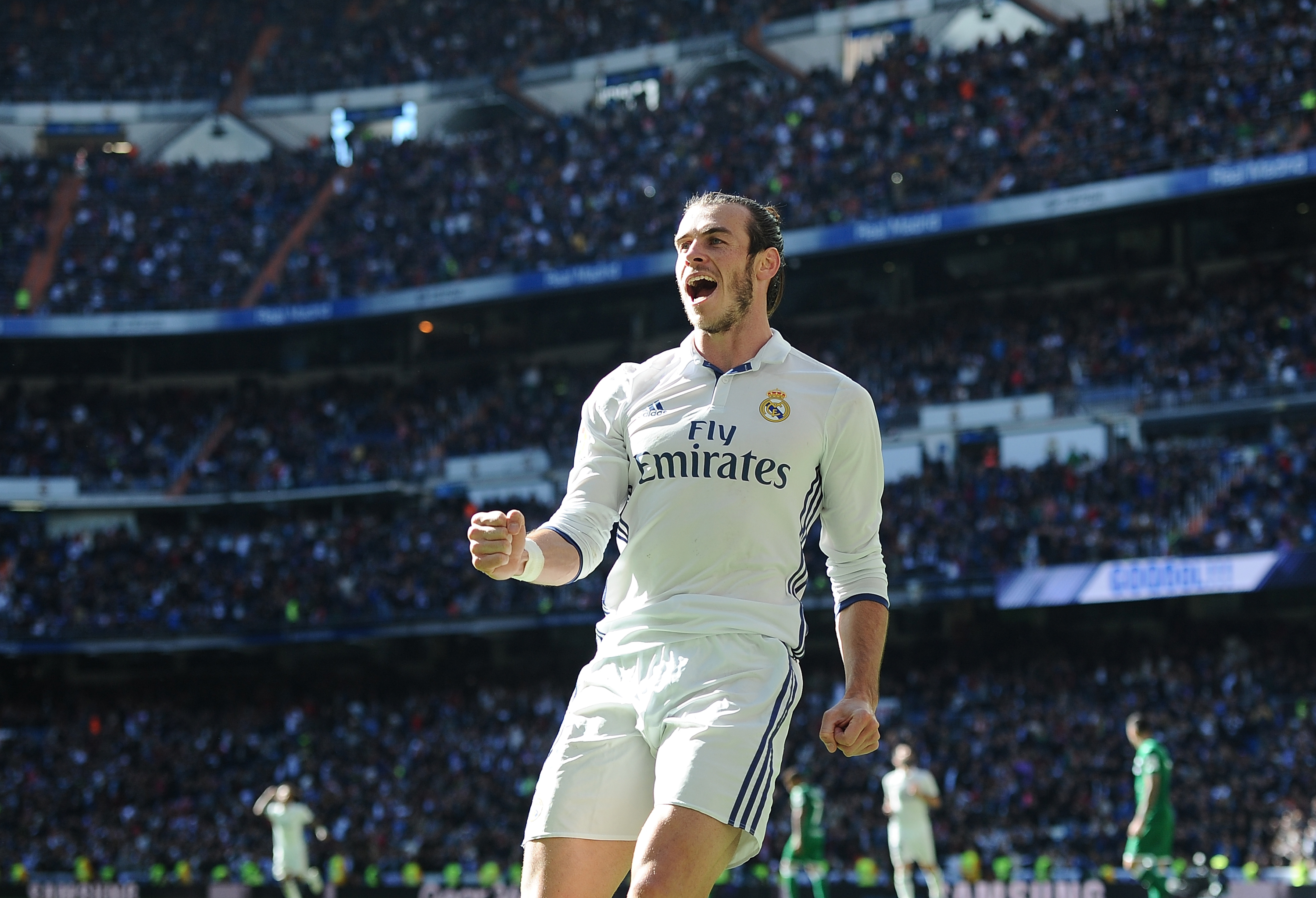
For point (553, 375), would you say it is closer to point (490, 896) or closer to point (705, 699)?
point (490, 896)

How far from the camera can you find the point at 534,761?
105 feet

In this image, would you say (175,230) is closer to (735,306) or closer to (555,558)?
(735,306)

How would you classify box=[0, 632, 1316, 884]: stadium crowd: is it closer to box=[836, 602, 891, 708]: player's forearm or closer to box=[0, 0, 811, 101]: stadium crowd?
box=[836, 602, 891, 708]: player's forearm

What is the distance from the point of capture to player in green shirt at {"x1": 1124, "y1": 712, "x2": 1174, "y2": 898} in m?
14.6

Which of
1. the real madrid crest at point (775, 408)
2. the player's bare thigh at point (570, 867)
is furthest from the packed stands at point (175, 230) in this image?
the player's bare thigh at point (570, 867)

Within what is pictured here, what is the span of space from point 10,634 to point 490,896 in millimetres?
21081

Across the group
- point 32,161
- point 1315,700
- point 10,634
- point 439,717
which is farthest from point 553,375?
point 1315,700

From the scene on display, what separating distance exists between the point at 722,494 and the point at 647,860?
1.13m

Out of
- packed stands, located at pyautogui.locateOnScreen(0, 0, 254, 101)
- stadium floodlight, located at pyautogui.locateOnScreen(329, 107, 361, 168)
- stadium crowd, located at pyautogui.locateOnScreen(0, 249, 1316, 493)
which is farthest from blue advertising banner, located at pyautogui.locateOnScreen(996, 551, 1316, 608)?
packed stands, located at pyautogui.locateOnScreen(0, 0, 254, 101)

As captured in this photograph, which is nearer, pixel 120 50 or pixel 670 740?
pixel 670 740

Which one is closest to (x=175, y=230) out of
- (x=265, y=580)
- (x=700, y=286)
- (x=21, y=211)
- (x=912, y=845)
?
(x=21, y=211)

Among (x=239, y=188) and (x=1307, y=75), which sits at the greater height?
(x=239, y=188)

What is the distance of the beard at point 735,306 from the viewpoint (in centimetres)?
491

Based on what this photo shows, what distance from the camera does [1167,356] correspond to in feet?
107
